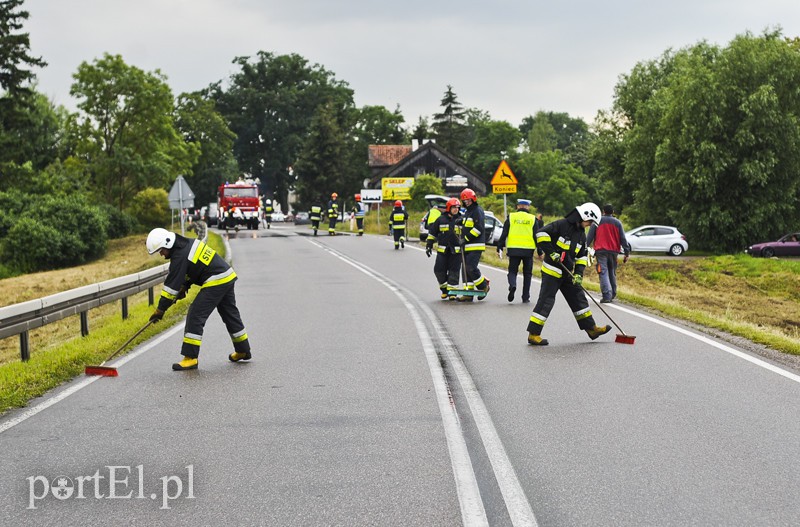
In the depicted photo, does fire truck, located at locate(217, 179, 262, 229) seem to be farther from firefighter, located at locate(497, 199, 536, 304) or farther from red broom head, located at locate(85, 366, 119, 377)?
red broom head, located at locate(85, 366, 119, 377)

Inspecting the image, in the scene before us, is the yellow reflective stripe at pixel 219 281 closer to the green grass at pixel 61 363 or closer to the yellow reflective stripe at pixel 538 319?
the green grass at pixel 61 363

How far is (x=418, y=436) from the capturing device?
6.31 metres

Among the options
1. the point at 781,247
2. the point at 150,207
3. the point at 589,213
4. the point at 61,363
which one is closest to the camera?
the point at 61,363

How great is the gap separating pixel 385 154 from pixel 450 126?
17536 mm

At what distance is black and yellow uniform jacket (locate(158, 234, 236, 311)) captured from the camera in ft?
29.6

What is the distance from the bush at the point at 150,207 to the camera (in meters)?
55.6

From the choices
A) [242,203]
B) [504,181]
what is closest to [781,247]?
[504,181]

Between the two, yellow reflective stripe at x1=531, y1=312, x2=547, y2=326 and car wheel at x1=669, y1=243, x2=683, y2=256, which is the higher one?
yellow reflective stripe at x1=531, y1=312, x2=547, y2=326

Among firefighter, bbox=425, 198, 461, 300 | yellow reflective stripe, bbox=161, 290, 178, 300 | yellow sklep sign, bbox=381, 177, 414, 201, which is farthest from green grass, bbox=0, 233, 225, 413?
yellow sklep sign, bbox=381, 177, 414, 201

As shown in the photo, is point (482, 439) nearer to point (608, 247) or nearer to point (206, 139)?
point (608, 247)

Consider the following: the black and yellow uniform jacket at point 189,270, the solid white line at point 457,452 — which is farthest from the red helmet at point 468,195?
the black and yellow uniform jacket at point 189,270

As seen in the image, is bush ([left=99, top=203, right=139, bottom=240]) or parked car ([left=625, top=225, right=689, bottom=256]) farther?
bush ([left=99, top=203, right=139, bottom=240])

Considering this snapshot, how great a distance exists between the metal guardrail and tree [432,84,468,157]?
323ft

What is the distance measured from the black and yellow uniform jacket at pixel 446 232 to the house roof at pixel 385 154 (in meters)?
81.9
